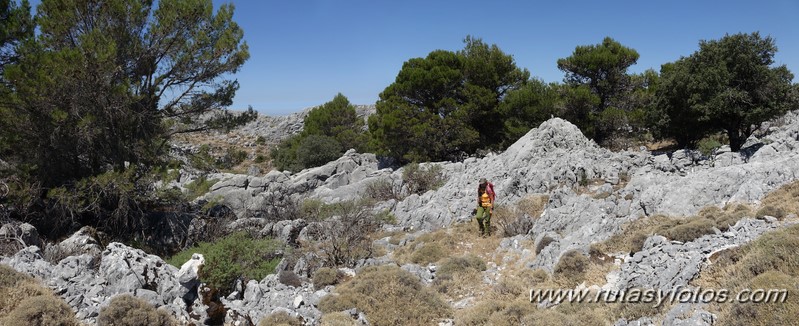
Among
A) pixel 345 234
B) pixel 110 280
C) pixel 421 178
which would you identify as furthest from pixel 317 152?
pixel 110 280

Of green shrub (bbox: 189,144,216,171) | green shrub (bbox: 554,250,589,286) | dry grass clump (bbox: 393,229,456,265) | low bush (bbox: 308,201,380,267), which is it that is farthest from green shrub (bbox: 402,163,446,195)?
green shrub (bbox: 554,250,589,286)

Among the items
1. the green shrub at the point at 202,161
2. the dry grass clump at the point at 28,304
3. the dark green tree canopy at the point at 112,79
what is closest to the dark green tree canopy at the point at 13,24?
the dark green tree canopy at the point at 112,79

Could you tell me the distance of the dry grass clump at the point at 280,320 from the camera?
765 centimetres

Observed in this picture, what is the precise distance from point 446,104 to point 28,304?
79.8 feet

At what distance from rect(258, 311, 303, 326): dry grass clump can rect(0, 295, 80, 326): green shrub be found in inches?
113

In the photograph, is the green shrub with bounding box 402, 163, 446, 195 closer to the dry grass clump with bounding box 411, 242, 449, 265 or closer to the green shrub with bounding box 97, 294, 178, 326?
the dry grass clump with bounding box 411, 242, 449, 265

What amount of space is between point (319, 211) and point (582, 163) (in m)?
9.70

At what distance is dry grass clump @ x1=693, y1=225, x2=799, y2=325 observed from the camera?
5461mm

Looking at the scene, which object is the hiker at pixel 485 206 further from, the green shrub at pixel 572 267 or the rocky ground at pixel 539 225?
the green shrub at pixel 572 267

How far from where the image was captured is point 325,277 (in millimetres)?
10242

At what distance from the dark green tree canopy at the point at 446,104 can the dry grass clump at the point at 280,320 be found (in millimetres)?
20293

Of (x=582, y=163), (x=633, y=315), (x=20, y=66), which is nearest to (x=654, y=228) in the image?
(x=633, y=315)

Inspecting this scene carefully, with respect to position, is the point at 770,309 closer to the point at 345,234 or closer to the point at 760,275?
the point at 760,275

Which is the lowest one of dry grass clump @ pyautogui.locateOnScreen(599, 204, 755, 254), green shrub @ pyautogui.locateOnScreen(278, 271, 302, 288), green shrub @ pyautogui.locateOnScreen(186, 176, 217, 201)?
green shrub @ pyautogui.locateOnScreen(278, 271, 302, 288)
